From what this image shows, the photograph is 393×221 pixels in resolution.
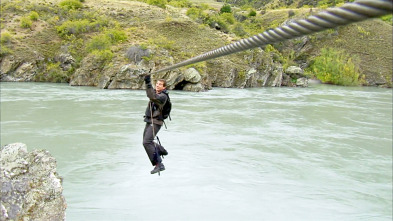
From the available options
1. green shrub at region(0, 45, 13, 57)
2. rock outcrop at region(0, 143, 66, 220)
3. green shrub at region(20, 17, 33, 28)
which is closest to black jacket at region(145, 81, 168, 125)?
rock outcrop at region(0, 143, 66, 220)

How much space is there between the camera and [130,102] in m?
18.9

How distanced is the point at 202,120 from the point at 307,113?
6.24 metres

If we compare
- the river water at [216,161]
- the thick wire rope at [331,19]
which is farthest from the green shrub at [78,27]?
the thick wire rope at [331,19]

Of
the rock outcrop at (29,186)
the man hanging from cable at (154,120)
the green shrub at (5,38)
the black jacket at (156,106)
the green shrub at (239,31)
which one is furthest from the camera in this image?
the green shrub at (239,31)

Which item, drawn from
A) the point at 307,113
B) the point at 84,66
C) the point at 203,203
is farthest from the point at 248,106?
the point at 84,66

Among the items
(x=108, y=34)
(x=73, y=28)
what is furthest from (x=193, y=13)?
(x=108, y=34)

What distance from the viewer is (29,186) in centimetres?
394

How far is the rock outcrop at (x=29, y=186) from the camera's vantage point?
3.57 metres

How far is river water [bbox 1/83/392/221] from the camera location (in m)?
7.04

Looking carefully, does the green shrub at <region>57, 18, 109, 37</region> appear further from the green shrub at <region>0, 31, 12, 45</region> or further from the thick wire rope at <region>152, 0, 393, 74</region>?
the thick wire rope at <region>152, 0, 393, 74</region>

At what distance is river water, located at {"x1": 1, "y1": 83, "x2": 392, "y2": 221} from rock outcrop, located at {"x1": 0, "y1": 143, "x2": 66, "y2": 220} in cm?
218

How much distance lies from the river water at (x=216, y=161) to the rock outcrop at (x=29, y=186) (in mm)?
2181

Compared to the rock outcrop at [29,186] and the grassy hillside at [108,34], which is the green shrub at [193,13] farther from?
the rock outcrop at [29,186]

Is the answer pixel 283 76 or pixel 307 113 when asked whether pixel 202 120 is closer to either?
pixel 307 113
